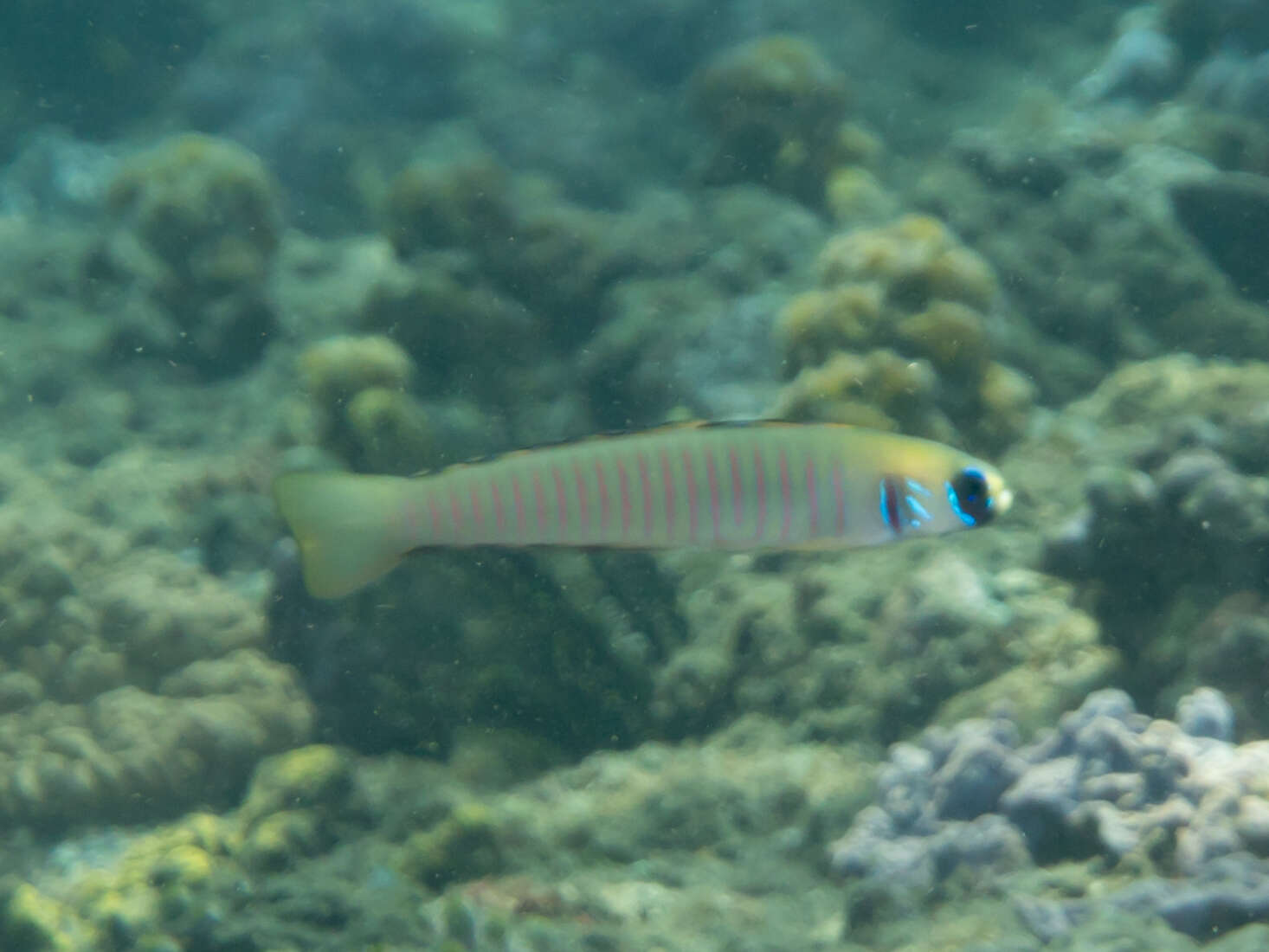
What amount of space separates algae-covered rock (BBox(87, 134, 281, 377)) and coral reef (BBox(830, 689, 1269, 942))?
674cm

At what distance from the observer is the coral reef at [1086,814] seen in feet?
8.82

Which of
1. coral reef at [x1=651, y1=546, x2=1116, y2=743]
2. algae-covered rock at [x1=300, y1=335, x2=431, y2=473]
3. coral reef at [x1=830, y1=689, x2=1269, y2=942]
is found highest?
algae-covered rock at [x1=300, y1=335, x2=431, y2=473]

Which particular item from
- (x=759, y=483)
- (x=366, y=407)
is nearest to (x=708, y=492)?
(x=759, y=483)

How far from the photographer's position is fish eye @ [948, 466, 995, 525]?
2.49 metres

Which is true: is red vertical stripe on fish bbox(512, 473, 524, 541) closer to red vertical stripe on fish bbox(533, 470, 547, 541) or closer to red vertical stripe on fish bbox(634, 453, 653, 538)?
red vertical stripe on fish bbox(533, 470, 547, 541)

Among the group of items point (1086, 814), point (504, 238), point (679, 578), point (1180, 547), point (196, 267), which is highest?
point (196, 267)

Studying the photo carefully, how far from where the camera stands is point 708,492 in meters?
2.51

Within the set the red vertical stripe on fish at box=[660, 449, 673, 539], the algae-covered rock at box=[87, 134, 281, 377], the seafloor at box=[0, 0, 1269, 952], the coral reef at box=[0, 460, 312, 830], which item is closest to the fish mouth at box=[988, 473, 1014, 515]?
the red vertical stripe on fish at box=[660, 449, 673, 539]

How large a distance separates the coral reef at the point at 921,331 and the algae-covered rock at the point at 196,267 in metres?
4.98

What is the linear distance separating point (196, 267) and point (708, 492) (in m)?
7.18

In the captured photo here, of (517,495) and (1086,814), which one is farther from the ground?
(517,495)

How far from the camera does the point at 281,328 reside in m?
8.22

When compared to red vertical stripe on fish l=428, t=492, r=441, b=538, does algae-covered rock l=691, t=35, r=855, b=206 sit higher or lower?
higher

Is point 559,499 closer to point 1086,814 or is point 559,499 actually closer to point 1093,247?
point 1086,814
